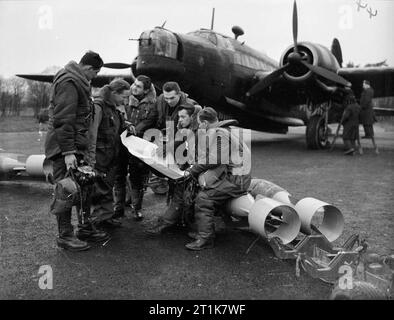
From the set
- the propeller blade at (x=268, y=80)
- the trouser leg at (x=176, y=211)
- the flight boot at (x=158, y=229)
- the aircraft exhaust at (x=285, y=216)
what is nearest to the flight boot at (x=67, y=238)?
the flight boot at (x=158, y=229)

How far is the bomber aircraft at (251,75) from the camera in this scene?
10094 mm

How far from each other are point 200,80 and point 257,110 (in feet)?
10.8

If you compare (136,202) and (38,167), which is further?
(38,167)

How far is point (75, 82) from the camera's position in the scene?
384 cm

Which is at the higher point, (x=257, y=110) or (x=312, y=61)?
(x=312, y=61)

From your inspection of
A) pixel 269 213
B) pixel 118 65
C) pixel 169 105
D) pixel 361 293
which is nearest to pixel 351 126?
pixel 118 65

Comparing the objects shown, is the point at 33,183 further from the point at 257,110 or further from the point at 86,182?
the point at 257,110

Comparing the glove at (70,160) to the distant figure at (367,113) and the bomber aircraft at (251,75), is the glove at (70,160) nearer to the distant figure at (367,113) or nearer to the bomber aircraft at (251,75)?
the bomber aircraft at (251,75)

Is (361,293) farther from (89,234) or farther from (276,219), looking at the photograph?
(89,234)

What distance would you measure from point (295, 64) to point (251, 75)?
1.54m

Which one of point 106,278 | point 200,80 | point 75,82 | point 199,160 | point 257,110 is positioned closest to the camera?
point 106,278

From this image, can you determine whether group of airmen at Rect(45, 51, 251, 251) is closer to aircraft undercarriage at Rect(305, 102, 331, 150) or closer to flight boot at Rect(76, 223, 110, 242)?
flight boot at Rect(76, 223, 110, 242)

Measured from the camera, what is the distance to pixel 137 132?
5332 millimetres
